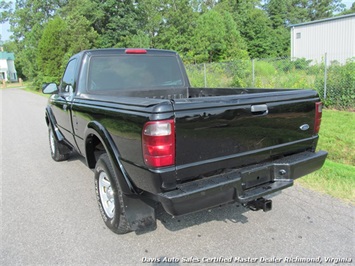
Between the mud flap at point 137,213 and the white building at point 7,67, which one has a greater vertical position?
the white building at point 7,67

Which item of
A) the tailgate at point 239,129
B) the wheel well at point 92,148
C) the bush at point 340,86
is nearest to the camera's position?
the tailgate at point 239,129

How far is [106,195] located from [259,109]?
1978 mm

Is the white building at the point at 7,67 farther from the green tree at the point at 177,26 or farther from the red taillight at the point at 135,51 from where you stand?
the red taillight at the point at 135,51

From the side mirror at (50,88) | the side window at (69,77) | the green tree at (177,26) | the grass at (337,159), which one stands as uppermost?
the green tree at (177,26)

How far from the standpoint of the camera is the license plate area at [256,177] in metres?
2.87

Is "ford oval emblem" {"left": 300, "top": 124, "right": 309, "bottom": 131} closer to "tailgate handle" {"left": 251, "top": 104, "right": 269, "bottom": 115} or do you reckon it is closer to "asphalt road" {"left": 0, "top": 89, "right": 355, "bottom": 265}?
"tailgate handle" {"left": 251, "top": 104, "right": 269, "bottom": 115}

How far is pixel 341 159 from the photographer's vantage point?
5867 millimetres

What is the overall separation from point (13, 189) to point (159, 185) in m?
3.56

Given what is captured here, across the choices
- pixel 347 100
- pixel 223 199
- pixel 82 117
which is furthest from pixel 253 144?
pixel 347 100

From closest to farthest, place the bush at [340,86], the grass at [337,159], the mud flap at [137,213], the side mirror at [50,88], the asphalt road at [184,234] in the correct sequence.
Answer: the asphalt road at [184,234]
the mud flap at [137,213]
the grass at [337,159]
the side mirror at [50,88]
the bush at [340,86]

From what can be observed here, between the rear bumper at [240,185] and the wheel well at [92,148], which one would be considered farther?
the wheel well at [92,148]

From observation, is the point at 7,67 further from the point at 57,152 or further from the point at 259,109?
the point at 259,109

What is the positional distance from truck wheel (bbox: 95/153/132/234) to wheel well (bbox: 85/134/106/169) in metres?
0.34

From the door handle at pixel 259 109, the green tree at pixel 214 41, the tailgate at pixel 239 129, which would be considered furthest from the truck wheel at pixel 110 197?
the green tree at pixel 214 41
